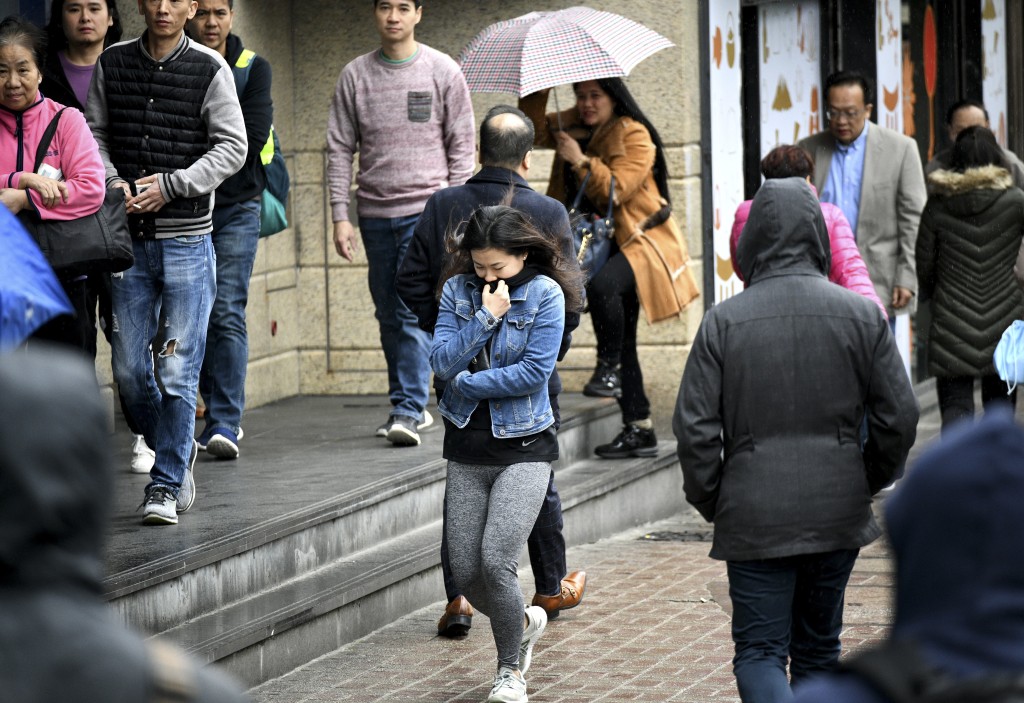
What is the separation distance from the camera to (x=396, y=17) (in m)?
8.05

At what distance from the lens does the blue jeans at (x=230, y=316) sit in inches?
306

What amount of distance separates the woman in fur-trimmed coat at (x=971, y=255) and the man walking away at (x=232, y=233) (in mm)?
3360

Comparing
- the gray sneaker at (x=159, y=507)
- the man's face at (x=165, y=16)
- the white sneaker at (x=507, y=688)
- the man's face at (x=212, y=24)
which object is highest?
the man's face at (x=212, y=24)

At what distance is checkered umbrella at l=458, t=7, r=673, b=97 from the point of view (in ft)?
26.9

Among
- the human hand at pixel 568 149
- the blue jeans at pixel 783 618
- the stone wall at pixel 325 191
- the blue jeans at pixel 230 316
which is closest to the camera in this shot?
the blue jeans at pixel 783 618

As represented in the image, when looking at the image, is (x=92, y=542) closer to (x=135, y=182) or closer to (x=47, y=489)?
(x=47, y=489)

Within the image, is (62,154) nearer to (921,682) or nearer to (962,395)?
(921,682)

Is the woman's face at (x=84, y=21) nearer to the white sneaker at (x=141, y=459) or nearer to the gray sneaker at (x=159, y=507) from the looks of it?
the white sneaker at (x=141, y=459)

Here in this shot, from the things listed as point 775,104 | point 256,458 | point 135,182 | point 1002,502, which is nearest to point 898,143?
point 775,104

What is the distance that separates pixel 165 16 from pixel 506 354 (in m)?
1.91

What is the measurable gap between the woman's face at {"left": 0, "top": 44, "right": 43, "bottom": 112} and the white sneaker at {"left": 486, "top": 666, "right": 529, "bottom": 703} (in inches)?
97.9

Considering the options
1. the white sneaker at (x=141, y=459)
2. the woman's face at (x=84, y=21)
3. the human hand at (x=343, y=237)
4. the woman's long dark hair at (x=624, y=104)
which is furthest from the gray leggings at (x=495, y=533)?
the woman's long dark hair at (x=624, y=104)

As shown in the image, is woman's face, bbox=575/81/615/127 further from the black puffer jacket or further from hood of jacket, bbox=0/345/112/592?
hood of jacket, bbox=0/345/112/592

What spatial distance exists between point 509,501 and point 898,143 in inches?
167
